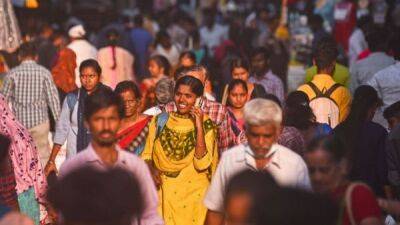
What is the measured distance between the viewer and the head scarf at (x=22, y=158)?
9.12 meters

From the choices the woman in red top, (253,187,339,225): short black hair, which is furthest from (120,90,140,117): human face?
(253,187,339,225): short black hair

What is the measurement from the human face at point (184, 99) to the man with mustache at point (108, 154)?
2393mm

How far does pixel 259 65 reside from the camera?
549 inches

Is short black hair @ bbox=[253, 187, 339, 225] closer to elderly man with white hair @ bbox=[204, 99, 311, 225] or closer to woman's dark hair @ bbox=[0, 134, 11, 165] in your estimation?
elderly man with white hair @ bbox=[204, 99, 311, 225]

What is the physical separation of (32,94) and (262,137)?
667 centimetres

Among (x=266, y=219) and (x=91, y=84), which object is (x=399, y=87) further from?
(x=266, y=219)

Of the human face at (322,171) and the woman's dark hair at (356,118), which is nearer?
the human face at (322,171)

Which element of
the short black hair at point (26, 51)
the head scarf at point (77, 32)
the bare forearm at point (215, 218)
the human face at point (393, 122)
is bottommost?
the bare forearm at point (215, 218)

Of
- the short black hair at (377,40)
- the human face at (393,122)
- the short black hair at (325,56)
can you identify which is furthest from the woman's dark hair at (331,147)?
the short black hair at (377,40)

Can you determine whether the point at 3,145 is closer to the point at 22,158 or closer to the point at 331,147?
the point at 331,147

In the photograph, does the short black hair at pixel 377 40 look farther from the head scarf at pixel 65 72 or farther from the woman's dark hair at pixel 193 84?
the woman's dark hair at pixel 193 84

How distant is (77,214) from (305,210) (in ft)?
3.43

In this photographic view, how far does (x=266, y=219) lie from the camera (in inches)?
185

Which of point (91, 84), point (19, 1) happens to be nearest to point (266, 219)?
point (91, 84)
